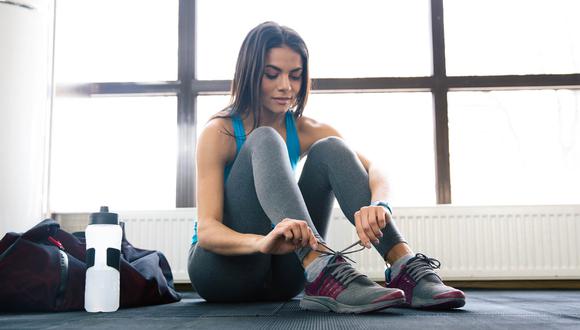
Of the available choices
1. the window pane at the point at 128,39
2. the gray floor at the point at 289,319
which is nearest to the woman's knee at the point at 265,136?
the gray floor at the point at 289,319

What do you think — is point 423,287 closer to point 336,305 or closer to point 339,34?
point 336,305

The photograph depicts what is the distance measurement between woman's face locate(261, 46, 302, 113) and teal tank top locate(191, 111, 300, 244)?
0.27 feet

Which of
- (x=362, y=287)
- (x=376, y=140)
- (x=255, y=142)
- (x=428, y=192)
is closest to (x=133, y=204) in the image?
(x=376, y=140)

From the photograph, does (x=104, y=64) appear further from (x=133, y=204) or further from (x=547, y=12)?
(x=547, y=12)

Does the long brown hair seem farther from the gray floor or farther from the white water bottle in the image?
the gray floor

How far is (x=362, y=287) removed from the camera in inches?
41.0

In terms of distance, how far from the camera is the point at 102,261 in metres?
1.20

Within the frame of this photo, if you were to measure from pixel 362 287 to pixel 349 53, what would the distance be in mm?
1728

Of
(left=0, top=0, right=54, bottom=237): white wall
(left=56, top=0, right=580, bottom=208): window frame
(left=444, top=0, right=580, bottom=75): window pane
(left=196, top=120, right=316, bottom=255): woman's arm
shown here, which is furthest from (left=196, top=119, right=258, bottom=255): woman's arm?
(left=444, top=0, right=580, bottom=75): window pane

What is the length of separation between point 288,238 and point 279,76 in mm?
484

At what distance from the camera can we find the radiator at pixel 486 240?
7.57 ft

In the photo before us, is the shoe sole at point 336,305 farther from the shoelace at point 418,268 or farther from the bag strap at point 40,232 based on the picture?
the bag strap at point 40,232

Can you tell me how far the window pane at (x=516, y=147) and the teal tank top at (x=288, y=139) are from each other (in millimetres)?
1309

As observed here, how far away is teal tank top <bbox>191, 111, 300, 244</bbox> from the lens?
1317 millimetres
